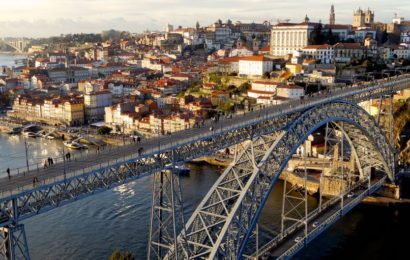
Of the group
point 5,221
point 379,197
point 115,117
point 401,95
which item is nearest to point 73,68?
point 115,117

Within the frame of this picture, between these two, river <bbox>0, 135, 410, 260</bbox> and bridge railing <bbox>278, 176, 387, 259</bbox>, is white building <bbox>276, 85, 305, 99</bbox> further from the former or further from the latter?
bridge railing <bbox>278, 176, 387, 259</bbox>

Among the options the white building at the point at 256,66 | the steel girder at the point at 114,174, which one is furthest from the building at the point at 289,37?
the steel girder at the point at 114,174

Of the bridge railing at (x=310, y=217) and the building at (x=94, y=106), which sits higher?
the building at (x=94, y=106)

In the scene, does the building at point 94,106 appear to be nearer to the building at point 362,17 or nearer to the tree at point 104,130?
the tree at point 104,130

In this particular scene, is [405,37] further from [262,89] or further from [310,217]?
[310,217]

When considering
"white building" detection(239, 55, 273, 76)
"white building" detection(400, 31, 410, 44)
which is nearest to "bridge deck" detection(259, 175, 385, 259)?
"white building" detection(239, 55, 273, 76)

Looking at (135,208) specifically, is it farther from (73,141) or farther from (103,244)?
(73,141)
